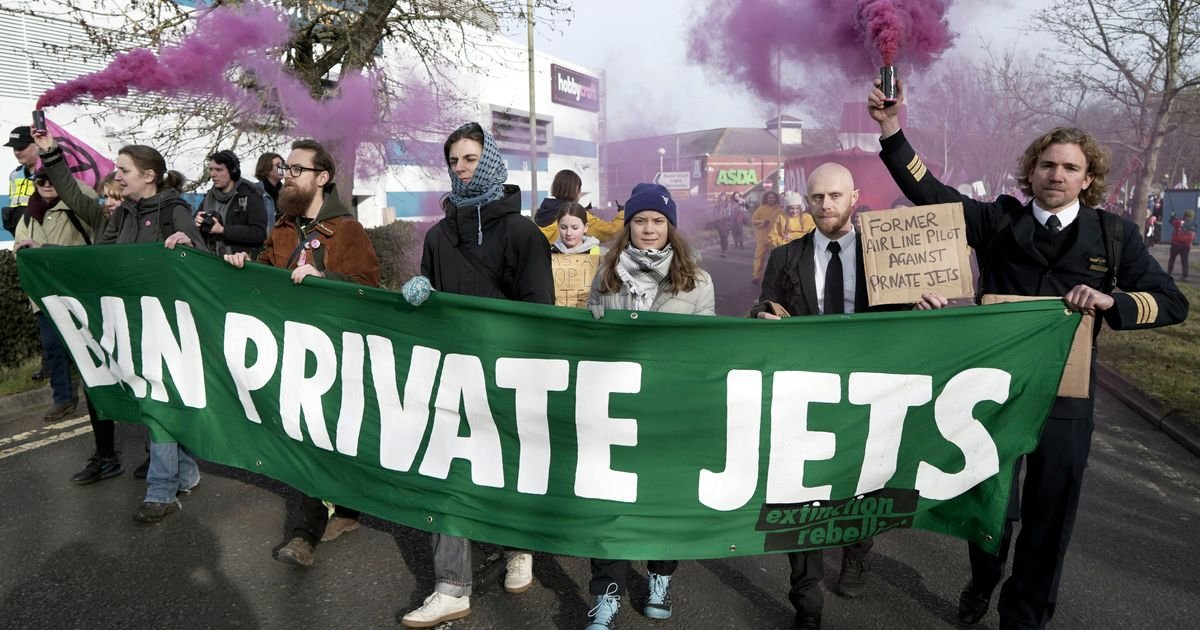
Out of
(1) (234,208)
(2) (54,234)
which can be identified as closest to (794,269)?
(1) (234,208)

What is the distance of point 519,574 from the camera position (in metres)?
3.60

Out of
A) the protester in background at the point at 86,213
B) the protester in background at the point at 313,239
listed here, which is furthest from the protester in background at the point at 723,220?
the protester in background at the point at 313,239

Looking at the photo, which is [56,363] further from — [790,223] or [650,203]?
[790,223]

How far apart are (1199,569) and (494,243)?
3.54 m

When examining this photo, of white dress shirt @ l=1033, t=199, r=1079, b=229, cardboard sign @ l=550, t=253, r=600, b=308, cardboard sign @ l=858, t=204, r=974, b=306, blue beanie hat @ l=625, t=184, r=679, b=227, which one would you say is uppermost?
blue beanie hat @ l=625, t=184, r=679, b=227

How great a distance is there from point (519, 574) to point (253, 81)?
9574 mm

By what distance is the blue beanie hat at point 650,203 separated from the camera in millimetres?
3291

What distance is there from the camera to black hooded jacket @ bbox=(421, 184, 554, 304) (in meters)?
3.33

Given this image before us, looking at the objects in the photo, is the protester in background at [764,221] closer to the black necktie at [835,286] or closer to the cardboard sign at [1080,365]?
the black necktie at [835,286]

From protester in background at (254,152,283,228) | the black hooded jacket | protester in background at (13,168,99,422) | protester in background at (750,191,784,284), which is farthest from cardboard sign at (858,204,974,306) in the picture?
protester in background at (750,191,784,284)

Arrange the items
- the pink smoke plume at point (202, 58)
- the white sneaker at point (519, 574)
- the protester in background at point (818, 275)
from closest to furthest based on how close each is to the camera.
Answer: the protester in background at point (818, 275)
the white sneaker at point (519, 574)
the pink smoke plume at point (202, 58)

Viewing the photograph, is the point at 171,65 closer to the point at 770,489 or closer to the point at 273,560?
the point at 273,560

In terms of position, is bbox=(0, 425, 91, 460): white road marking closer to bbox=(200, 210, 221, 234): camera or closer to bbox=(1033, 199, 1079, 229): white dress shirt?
bbox=(200, 210, 221, 234): camera

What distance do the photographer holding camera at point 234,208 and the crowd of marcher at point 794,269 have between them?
0.72 meters
